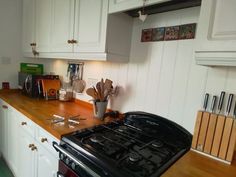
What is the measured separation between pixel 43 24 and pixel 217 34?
1758 millimetres

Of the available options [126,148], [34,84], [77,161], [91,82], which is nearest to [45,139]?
[77,161]

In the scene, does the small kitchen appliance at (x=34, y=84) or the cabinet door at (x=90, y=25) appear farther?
the small kitchen appliance at (x=34, y=84)

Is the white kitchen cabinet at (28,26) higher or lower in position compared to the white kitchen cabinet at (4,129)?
higher

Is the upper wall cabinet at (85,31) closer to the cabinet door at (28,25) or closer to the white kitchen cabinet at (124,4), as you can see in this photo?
the white kitchen cabinet at (124,4)

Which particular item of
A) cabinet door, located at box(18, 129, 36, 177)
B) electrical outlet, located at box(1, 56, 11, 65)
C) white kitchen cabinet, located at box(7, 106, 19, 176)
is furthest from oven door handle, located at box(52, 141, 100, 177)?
electrical outlet, located at box(1, 56, 11, 65)

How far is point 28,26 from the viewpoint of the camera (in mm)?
2191

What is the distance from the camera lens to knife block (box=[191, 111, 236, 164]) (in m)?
0.90

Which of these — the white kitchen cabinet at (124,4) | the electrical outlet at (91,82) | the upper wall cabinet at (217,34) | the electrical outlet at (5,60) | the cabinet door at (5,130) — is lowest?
the cabinet door at (5,130)

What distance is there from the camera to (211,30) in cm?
75

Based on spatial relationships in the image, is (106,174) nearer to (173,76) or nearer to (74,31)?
(173,76)

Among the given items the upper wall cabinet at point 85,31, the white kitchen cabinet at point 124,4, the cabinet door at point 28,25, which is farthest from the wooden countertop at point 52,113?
the white kitchen cabinet at point 124,4

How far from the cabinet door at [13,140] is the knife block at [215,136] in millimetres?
1619

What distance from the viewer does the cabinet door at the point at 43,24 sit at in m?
1.82

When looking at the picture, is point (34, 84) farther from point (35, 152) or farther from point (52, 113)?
point (35, 152)
